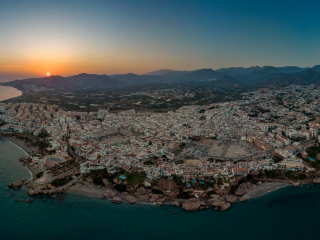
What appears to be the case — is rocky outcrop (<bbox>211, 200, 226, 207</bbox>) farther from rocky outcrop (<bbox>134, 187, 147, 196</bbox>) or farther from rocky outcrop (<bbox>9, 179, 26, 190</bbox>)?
Answer: rocky outcrop (<bbox>9, 179, 26, 190</bbox>)

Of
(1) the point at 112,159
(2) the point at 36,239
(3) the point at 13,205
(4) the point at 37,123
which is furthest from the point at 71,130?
(2) the point at 36,239

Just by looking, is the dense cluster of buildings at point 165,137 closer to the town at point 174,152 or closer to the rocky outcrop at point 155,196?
the town at point 174,152

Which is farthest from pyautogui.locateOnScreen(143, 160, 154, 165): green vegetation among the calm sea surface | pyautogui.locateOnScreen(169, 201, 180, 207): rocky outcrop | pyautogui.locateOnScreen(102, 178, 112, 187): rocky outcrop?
the calm sea surface

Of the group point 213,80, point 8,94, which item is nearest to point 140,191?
point 8,94

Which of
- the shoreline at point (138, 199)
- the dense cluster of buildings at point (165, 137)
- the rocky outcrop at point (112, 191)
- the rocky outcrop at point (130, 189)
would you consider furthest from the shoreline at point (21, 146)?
the rocky outcrop at point (130, 189)

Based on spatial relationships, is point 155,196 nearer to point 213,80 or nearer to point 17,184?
point 17,184

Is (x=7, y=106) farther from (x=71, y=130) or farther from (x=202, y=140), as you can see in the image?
(x=202, y=140)
